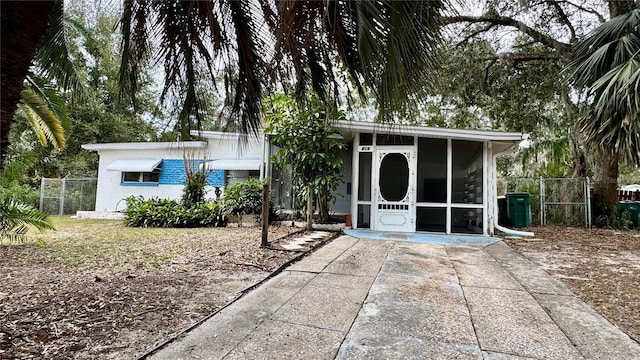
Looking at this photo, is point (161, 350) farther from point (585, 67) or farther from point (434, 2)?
point (585, 67)

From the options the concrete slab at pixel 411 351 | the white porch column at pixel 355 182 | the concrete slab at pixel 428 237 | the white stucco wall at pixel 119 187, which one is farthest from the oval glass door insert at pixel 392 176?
the white stucco wall at pixel 119 187

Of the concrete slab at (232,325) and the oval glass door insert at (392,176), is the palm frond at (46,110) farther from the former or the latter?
the oval glass door insert at (392,176)

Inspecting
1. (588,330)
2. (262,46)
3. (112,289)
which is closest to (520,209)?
(588,330)

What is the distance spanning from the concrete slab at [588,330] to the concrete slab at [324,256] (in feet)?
8.53

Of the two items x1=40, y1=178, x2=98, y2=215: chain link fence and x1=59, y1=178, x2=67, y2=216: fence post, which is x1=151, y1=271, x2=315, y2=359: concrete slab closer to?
x1=40, y1=178, x2=98, y2=215: chain link fence

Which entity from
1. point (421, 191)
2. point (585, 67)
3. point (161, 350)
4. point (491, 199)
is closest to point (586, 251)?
point (491, 199)

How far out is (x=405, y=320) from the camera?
9.07 ft

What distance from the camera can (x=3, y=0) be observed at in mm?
1586

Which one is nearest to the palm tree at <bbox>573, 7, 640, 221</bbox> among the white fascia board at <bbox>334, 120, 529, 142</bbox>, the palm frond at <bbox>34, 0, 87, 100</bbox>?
the white fascia board at <bbox>334, 120, 529, 142</bbox>

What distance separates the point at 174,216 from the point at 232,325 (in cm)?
759

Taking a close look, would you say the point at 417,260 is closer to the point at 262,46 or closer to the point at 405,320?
the point at 405,320

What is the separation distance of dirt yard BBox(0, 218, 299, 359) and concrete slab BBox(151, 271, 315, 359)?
168mm

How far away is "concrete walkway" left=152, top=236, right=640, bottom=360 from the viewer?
2242 mm

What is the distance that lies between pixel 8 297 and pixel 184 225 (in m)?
6.20
